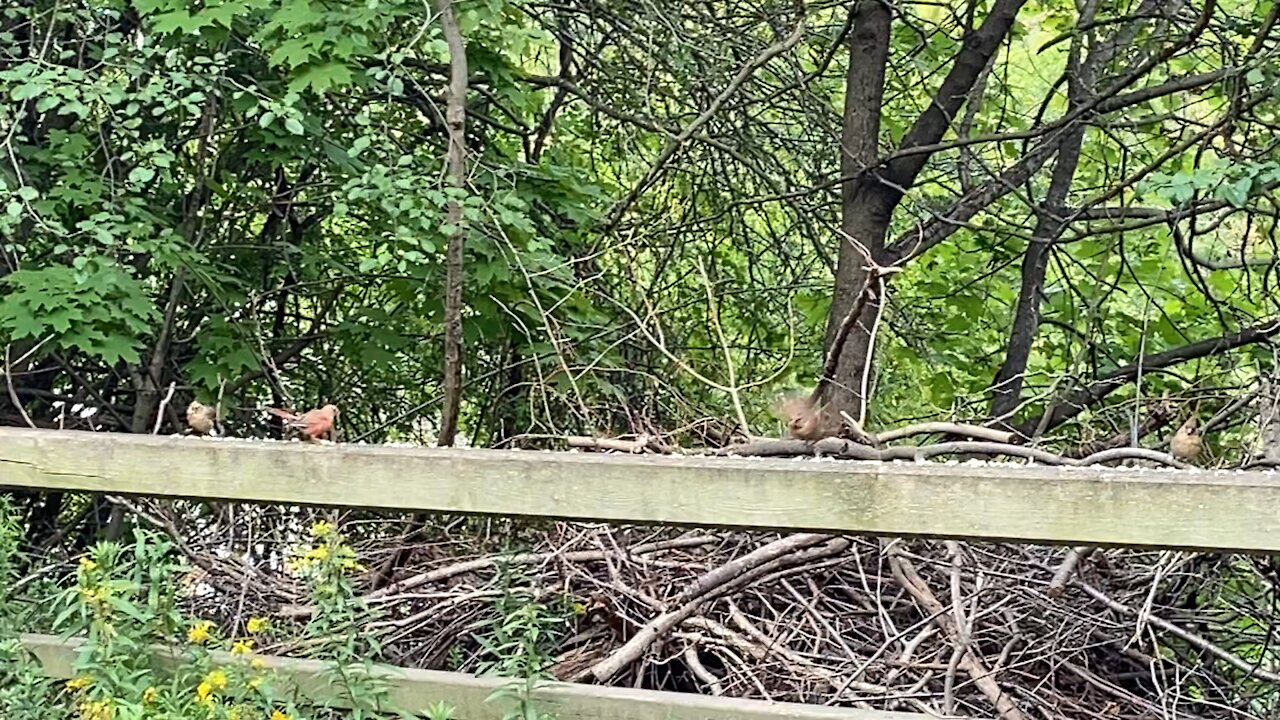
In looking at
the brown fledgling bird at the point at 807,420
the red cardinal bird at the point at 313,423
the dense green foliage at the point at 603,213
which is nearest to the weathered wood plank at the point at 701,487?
the red cardinal bird at the point at 313,423

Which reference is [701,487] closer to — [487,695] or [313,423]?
[487,695]

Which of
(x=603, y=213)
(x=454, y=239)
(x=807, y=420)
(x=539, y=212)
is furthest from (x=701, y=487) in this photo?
(x=603, y=213)

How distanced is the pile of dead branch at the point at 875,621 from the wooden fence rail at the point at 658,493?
29 cm

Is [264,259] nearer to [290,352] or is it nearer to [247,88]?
[290,352]

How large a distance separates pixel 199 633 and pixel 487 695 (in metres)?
0.53

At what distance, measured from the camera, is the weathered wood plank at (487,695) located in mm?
2242

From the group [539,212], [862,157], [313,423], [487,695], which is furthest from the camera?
[862,157]

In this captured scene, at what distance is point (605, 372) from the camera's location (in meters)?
4.34

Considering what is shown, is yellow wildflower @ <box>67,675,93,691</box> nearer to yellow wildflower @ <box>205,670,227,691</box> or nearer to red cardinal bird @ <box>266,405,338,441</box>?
yellow wildflower @ <box>205,670,227,691</box>

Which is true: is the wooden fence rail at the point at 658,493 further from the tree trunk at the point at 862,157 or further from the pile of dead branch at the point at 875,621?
the tree trunk at the point at 862,157

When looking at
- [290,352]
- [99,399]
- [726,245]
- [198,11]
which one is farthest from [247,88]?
[726,245]

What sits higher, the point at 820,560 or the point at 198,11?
the point at 198,11

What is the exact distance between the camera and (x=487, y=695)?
2354 millimetres

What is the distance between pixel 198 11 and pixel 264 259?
1.29 metres
